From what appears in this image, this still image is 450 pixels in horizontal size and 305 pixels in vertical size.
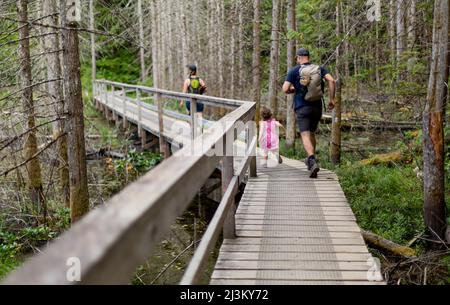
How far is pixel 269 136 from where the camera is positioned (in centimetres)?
914

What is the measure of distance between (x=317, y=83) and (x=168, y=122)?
886cm

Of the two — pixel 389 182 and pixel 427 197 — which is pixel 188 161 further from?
pixel 389 182

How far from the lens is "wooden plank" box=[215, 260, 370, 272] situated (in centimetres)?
412

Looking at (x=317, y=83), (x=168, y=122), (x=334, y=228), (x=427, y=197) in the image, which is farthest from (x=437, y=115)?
(x=168, y=122)

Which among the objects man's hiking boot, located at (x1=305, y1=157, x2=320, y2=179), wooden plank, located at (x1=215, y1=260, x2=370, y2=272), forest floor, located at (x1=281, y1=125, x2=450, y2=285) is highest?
man's hiking boot, located at (x1=305, y1=157, x2=320, y2=179)

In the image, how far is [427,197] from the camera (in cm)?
693

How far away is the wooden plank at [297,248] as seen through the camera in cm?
457

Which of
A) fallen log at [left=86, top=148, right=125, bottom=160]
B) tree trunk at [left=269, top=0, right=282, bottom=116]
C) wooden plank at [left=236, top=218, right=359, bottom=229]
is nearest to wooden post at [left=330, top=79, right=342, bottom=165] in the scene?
tree trunk at [left=269, top=0, right=282, bottom=116]

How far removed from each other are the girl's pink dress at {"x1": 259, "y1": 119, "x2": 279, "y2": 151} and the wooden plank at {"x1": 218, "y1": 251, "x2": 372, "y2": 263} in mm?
4799

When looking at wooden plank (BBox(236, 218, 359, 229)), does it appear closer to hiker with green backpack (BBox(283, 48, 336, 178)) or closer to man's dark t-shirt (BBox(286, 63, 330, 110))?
hiker with green backpack (BBox(283, 48, 336, 178))

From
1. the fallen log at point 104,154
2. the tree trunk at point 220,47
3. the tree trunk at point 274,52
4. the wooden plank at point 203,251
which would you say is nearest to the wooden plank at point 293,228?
the wooden plank at point 203,251

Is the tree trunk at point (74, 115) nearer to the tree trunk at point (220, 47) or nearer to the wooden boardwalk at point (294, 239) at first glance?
the wooden boardwalk at point (294, 239)

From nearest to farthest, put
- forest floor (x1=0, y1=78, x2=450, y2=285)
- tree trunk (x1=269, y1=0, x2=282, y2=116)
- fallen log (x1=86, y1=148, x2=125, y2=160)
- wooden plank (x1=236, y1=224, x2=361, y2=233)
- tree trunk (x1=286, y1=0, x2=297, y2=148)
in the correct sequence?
wooden plank (x1=236, y1=224, x2=361, y2=233), forest floor (x1=0, y1=78, x2=450, y2=285), tree trunk (x1=286, y1=0, x2=297, y2=148), tree trunk (x1=269, y1=0, x2=282, y2=116), fallen log (x1=86, y1=148, x2=125, y2=160)

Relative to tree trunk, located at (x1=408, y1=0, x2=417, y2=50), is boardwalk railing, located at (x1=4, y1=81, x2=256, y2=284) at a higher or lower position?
lower
